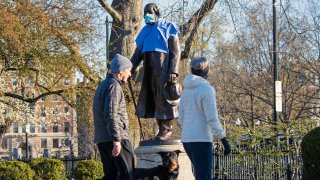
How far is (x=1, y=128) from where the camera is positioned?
3331 cm

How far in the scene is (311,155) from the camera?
33.3 feet

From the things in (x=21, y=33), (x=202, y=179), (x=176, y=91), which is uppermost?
→ (x=21, y=33)

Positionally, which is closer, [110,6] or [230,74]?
[110,6]

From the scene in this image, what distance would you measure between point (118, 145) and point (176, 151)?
6.94ft

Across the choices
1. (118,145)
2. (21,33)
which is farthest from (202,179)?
(21,33)

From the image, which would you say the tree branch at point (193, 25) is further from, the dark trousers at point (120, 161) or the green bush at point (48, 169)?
the dark trousers at point (120, 161)

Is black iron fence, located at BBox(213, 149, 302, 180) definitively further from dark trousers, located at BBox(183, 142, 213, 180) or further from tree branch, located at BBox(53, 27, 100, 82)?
tree branch, located at BBox(53, 27, 100, 82)

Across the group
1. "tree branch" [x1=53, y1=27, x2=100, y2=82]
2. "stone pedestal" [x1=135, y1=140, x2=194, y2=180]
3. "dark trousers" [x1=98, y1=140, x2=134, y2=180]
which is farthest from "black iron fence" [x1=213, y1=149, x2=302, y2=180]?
"tree branch" [x1=53, y1=27, x2=100, y2=82]

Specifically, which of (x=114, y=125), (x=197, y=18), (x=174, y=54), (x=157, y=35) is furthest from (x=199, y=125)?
(x=197, y=18)

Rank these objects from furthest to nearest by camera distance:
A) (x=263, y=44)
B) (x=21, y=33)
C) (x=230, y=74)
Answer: (x=230, y=74) < (x=263, y=44) < (x=21, y=33)

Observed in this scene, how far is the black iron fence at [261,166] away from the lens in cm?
1299

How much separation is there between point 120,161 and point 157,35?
2704mm

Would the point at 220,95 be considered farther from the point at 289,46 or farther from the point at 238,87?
the point at 289,46

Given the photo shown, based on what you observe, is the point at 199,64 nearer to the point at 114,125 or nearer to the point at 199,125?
the point at 199,125
